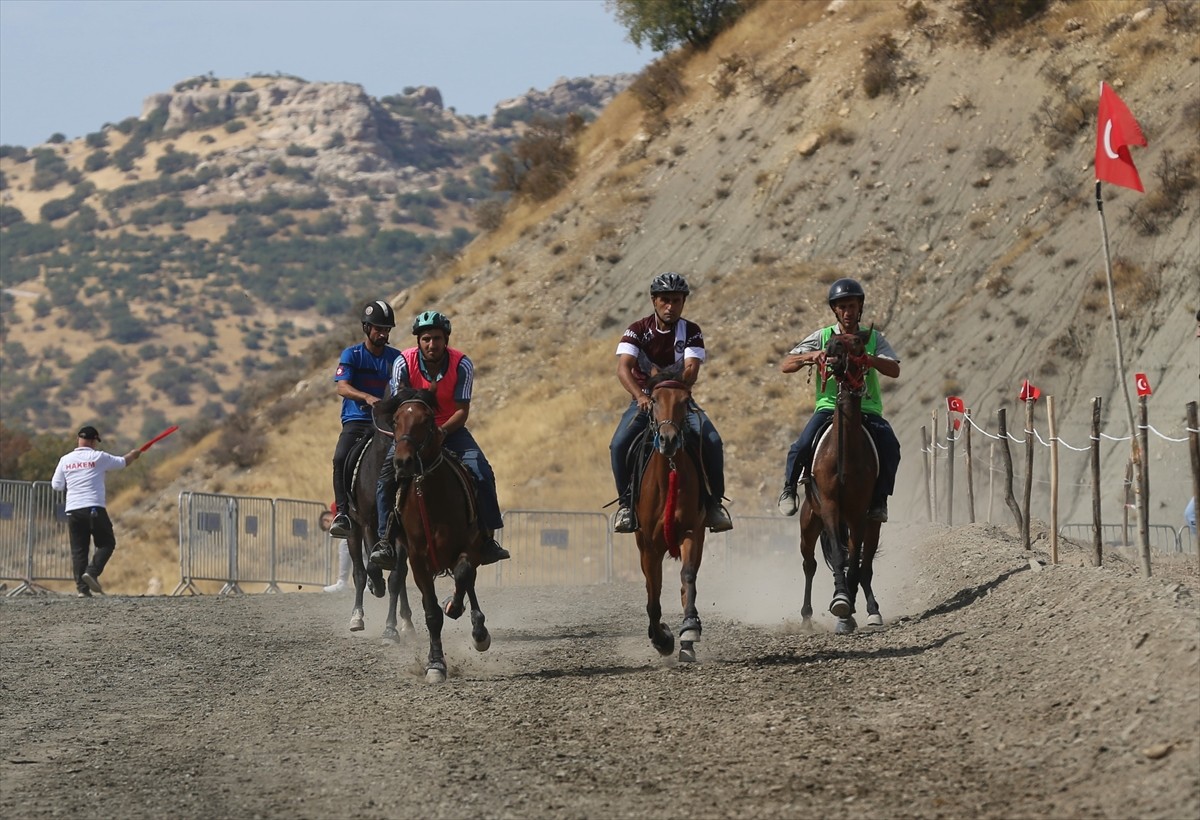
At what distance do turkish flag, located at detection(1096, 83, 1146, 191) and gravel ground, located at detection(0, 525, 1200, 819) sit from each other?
164 inches

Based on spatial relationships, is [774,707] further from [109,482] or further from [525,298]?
[109,482]

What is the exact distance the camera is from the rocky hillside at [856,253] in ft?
127

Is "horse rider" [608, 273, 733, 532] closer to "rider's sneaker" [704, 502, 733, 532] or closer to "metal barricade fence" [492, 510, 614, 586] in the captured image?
"rider's sneaker" [704, 502, 733, 532]

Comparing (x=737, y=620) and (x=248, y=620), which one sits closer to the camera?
(x=737, y=620)

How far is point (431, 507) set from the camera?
41.1 feet

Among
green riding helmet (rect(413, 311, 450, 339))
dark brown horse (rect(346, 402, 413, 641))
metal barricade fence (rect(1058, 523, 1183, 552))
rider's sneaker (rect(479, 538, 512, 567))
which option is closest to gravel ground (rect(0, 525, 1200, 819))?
dark brown horse (rect(346, 402, 413, 641))

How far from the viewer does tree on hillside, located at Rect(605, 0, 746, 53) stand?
65.9 metres

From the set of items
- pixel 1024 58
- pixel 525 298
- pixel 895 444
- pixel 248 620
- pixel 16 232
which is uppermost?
pixel 16 232

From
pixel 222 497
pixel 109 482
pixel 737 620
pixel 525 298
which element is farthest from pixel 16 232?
pixel 737 620

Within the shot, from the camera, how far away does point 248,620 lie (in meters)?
19.9

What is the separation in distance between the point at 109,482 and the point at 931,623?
2207 inches

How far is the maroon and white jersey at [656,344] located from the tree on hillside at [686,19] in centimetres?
5449

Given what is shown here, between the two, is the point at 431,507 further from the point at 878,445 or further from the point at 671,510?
the point at 878,445

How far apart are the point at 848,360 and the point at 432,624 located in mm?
3921
